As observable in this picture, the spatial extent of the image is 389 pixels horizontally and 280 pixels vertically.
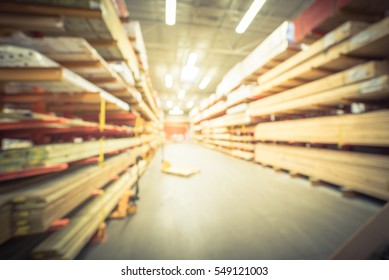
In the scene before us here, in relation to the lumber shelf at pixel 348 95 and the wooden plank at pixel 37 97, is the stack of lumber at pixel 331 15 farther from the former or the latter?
the wooden plank at pixel 37 97

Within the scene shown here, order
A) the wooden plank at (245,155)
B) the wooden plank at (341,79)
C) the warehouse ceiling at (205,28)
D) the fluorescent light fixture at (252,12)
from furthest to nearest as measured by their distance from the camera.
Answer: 1. the wooden plank at (245,155)
2. the warehouse ceiling at (205,28)
3. the fluorescent light fixture at (252,12)
4. the wooden plank at (341,79)

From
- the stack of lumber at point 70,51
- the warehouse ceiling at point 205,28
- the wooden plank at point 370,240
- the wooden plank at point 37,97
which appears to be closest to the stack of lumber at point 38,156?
the wooden plank at point 37,97

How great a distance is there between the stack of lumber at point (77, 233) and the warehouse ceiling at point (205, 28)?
5.74m

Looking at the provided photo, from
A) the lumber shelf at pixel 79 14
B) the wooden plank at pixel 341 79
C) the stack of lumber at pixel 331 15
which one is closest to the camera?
the lumber shelf at pixel 79 14

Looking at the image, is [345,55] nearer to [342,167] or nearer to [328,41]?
[328,41]

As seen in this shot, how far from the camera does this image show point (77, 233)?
156 cm

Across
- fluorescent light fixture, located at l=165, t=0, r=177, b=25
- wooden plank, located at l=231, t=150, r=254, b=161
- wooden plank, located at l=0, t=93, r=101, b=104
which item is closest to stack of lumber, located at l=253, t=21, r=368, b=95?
fluorescent light fixture, located at l=165, t=0, r=177, b=25

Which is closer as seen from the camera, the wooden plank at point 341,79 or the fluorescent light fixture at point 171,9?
the wooden plank at point 341,79

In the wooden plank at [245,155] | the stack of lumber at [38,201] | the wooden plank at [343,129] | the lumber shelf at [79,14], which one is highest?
the lumber shelf at [79,14]

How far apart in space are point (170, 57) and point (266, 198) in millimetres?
9439

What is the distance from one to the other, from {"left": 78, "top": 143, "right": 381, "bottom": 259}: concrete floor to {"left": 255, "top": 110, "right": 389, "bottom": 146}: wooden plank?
0.97m

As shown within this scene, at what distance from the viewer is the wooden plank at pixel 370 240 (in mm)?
1221

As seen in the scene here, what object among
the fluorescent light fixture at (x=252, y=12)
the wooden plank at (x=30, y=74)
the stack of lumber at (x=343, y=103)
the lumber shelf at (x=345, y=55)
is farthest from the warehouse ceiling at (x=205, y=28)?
the wooden plank at (x=30, y=74)

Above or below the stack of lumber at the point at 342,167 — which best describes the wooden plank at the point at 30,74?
above
